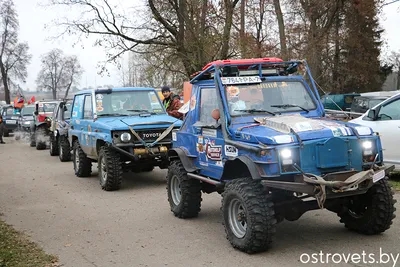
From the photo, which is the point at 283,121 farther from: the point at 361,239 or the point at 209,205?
the point at 209,205

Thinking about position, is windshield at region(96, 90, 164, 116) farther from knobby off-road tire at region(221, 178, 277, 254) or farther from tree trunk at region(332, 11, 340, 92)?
tree trunk at region(332, 11, 340, 92)

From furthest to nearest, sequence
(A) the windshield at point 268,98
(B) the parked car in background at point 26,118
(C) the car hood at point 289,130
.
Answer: (B) the parked car in background at point 26,118, (A) the windshield at point 268,98, (C) the car hood at point 289,130

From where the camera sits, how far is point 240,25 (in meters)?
28.5

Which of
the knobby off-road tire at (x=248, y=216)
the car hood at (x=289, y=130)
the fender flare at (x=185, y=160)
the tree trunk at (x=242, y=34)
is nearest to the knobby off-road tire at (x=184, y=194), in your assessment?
the fender flare at (x=185, y=160)

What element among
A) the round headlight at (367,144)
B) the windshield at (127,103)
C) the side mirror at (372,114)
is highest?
the windshield at (127,103)

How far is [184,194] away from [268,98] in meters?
2.00

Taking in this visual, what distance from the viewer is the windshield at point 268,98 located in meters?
6.71

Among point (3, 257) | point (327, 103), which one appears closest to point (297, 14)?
point (327, 103)

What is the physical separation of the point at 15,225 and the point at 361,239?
5.23 m

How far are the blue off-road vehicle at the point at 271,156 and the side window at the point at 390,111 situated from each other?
3.42 meters

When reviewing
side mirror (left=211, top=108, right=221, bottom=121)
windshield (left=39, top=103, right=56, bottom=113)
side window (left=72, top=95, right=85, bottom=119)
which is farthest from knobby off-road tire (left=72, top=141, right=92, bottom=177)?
windshield (left=39, top=103, right=56, bottom=113)

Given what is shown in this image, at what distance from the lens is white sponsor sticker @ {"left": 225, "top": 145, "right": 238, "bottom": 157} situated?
625cm

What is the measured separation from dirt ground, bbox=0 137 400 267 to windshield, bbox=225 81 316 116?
1696 mm

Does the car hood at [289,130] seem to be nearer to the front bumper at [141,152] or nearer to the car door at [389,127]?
the car door at [389,127]
